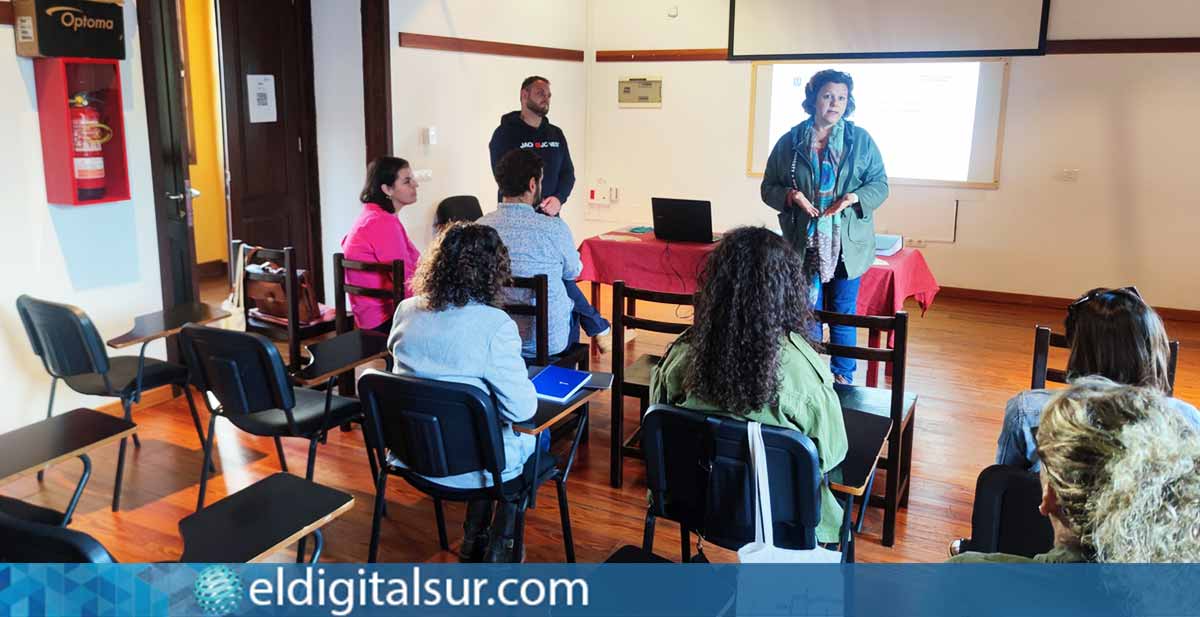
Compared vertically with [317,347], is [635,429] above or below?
below

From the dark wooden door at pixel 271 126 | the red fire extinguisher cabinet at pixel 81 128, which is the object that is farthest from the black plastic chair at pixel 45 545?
the dark wooden door at pixel 271 126

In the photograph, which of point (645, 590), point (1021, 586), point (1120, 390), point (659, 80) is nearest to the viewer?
point (1120, 390)

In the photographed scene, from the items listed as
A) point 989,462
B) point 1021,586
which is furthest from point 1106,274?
point 1021,586

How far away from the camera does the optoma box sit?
3.54 meters

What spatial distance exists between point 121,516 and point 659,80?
5.52m

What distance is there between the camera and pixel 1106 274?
6.45 meters

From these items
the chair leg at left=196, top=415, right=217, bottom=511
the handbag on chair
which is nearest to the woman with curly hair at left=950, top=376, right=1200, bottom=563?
the chair leg at left=196, top=415, right=217, bottom=511

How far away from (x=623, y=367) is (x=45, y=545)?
2161mm

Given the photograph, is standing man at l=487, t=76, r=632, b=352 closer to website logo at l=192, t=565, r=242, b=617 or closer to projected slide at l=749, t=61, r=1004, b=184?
projected slide at l=749, t=61, r=1004, b=184

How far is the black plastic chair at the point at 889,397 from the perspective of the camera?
2832 mm

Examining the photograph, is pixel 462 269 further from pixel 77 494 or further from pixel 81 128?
pixel 81 128

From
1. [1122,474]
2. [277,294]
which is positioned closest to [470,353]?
[1122,474]

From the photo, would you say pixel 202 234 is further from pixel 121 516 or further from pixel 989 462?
pixel 989 462

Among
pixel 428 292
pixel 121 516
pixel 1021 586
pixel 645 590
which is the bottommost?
pixel 121 516
